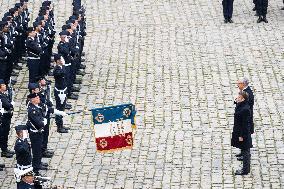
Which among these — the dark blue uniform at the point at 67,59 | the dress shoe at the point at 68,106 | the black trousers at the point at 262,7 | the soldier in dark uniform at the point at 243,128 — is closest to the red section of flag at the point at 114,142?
the soldier in dark uniform at the point at 243,128

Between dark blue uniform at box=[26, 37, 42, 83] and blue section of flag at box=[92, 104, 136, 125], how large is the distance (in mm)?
5486

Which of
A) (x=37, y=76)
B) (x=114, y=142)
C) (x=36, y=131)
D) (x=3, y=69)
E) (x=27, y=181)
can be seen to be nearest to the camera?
(x=27, y=181)

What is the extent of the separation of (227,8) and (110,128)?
11.2m

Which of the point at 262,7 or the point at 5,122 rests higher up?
the point at 5,122

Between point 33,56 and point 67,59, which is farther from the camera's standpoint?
point 33,56

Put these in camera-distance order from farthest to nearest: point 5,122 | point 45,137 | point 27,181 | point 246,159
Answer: point 5,122, point 45,137, point 246,159, point 27,181

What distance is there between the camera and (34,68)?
70.7 feet

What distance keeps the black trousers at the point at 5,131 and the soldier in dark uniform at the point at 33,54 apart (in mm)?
3809

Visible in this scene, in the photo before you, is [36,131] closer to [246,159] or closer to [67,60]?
[67,60]

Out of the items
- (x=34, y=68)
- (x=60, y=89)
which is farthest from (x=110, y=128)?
(x=34, y=68)

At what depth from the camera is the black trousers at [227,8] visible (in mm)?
26547

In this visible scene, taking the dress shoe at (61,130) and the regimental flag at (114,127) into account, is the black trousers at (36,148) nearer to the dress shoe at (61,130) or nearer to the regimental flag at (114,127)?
the regimental flag at (114,127)

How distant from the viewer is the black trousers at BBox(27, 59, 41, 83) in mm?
21531

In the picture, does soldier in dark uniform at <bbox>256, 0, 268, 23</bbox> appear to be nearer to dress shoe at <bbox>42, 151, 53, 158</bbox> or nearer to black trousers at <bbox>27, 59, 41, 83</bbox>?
black trousers at <bbox>27, 59, 41, 83</bbox>
